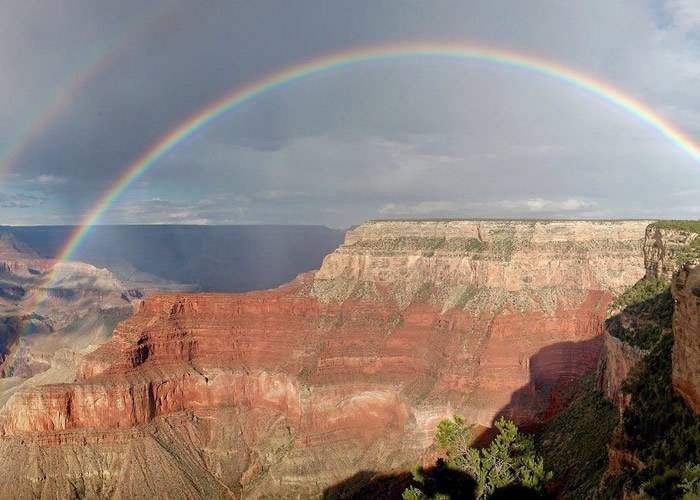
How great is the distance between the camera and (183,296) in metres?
94.4

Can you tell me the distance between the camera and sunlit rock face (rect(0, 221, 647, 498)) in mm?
73875

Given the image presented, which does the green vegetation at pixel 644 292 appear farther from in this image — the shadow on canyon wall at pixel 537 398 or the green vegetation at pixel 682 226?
the shadow on canyon wall at pixel 537 398

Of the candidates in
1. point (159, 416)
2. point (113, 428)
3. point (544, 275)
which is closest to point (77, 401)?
point (113, 428)

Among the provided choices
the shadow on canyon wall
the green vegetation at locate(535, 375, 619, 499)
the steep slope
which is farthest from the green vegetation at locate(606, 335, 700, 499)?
the shadow on canyon wall

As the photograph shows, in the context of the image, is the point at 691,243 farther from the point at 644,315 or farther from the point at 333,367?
the point at 333,367

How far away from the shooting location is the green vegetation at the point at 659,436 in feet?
70.8

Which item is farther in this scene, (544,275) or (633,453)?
(544,275)

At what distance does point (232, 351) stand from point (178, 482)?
23.8 meters

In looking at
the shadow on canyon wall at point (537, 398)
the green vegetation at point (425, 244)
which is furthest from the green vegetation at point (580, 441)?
the green vegetation at point (425, 244)

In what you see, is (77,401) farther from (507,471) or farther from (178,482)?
(507,471)

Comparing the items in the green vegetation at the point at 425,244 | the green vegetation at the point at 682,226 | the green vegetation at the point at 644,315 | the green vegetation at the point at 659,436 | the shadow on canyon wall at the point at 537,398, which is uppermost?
the green vegetation at the point at 682,226

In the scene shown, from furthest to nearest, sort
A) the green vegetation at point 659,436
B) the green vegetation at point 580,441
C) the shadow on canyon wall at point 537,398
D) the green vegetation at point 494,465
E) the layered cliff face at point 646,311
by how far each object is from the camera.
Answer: the shadow on canyon wall at point 537,398
the green vegetation at point 580,441
the layered cliff face at point 646,311
the green vegetation at point 494,465
the green vegetation at point 659,436

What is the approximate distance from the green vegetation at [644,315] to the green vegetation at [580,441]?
724cm

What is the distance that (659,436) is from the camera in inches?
1022
